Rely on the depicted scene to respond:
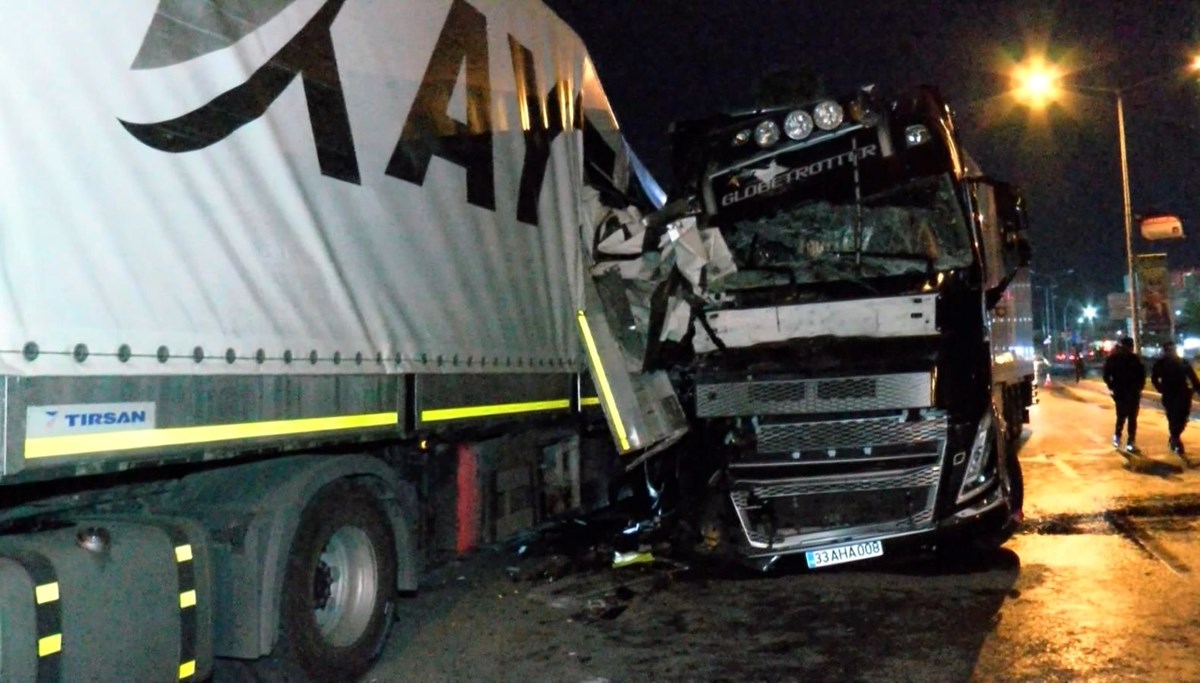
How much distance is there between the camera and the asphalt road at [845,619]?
583cm

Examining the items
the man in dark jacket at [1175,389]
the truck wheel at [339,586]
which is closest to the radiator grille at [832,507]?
the truck wheel at [339,586]

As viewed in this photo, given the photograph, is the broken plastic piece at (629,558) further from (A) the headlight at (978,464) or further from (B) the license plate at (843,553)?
(A) the headlight at (978,464)

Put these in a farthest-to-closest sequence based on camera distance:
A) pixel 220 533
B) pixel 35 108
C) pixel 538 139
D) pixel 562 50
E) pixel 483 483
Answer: pixel 562 50 < pixel 538 139 < pixel 483 483 < pixel 220 533 < pixel 35 108

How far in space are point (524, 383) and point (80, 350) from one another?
3.90m

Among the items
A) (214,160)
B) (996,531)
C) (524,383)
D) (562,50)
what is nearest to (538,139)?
(562,50)

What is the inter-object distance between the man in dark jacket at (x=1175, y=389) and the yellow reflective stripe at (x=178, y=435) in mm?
11874

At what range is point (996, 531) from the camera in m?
7.38

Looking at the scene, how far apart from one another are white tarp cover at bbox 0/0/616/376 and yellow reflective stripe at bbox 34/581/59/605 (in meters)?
0.78

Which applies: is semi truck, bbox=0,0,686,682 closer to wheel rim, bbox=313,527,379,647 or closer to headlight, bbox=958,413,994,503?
wheel rim, bbox=313,527,379,647

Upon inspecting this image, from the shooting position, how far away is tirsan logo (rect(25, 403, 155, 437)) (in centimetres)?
356

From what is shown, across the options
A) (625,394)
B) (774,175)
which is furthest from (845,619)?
(774,175)

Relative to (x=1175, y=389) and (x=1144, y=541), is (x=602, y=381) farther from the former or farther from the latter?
(x=1175, y=389)

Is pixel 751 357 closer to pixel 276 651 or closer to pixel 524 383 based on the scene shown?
pixel 524 383

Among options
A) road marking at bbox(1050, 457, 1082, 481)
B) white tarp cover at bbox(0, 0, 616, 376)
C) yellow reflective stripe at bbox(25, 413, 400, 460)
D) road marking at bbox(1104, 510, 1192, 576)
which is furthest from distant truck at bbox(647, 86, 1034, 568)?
road marking at bbox(1050, 457, 1082, 481)
